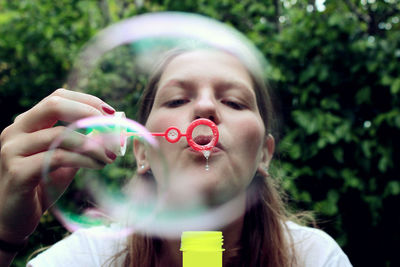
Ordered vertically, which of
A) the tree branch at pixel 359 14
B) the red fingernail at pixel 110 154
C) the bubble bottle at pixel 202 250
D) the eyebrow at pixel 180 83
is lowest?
the bubble bottle at pixel 202 250

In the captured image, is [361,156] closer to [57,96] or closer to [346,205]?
[346,205]

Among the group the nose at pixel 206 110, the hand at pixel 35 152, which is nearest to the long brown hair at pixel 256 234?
the nose at pixel 206 110

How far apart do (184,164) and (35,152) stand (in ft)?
1.39

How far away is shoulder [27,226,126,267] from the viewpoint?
1.18 m

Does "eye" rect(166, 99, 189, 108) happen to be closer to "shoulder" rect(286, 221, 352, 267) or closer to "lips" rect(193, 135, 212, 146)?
"lips" rect(193, 135, 212, 146)

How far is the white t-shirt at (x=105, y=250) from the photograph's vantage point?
1.20 metres

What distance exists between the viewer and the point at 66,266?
1184 millimetres

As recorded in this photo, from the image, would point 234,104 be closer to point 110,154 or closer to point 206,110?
point 206,110

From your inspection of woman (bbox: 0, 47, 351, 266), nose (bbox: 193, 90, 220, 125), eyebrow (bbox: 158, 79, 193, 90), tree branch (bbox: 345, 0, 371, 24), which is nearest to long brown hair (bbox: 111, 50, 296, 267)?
woman (bbox: 0, 47, 351, 266)

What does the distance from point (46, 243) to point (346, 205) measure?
1.74 m

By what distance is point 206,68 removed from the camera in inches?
46.1

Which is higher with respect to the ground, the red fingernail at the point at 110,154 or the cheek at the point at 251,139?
the red fingernail at the point at 110,154

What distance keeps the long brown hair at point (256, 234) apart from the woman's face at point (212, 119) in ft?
0.49

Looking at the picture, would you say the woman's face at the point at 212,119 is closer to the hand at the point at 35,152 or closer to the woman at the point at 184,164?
the woman at the point at 184,164
